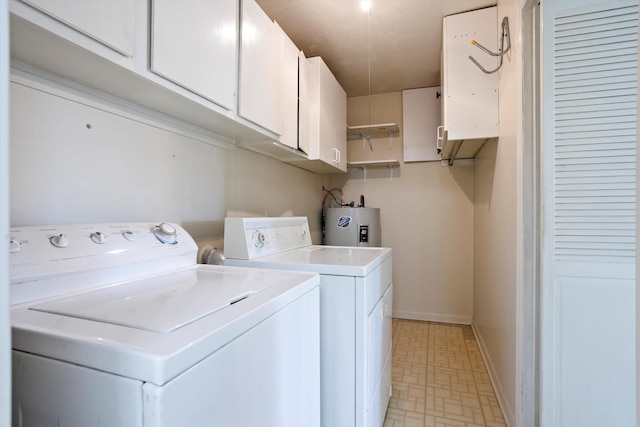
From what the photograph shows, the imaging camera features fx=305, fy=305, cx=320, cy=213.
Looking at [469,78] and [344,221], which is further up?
[469,78]

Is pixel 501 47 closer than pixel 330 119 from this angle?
Yes

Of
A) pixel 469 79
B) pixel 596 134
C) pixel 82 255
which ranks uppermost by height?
pixel 469 79

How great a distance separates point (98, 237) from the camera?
92cm

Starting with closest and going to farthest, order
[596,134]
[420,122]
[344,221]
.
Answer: [596,134] < [344,221] < [420,122]

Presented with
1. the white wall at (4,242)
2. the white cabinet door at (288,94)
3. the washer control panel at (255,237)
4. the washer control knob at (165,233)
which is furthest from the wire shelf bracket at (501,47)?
the white wall at (4,242)

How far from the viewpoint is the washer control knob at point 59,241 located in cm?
82

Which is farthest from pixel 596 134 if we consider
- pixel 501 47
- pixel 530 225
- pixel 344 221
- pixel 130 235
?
pixel 344 221

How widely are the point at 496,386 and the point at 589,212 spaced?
4.49ft

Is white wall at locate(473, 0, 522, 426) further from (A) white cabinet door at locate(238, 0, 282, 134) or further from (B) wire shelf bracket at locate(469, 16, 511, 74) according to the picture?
(A) white cabinet door at locate(238, 0, 282, 134)

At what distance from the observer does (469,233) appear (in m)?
3.20

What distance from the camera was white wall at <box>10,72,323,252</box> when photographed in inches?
37.3

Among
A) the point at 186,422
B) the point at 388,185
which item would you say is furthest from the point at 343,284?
the point at 388,185

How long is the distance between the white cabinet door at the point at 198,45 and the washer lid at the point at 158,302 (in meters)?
0.68

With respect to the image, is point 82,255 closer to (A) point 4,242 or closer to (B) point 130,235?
(B) point 130,235
